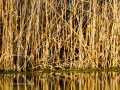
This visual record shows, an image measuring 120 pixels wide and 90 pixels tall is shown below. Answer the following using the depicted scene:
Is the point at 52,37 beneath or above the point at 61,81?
above

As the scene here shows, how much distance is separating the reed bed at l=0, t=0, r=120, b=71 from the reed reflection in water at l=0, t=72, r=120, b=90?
0.26 m

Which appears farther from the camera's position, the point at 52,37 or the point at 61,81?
the point at 52,37

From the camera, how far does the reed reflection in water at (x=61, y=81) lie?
14.3 ft

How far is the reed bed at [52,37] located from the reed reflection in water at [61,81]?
0.85 feet

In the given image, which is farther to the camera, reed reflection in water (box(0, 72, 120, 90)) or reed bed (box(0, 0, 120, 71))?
reed bed (box(0, 0, 120, 71))

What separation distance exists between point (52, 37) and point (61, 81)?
129 centimetres

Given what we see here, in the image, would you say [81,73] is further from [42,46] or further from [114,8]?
[114,8]

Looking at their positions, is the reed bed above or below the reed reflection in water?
above

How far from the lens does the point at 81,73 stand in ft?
18.5

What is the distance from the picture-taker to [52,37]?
5.93m

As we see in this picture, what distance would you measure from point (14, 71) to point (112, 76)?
1.72 meters

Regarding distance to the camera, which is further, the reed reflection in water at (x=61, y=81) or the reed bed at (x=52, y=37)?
the reed bed at (x=52, y=37)

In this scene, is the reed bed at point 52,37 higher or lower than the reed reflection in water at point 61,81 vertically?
higher

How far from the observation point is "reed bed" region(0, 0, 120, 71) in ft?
18.5
